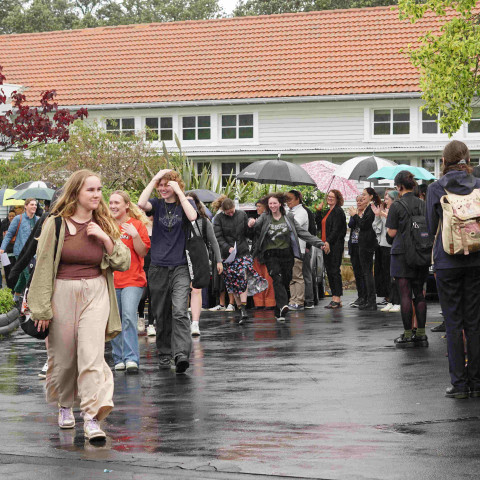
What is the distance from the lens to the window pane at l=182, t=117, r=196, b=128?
33344 millimetres

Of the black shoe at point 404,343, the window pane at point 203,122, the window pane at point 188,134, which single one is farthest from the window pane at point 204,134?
the black shoe at point 404,343

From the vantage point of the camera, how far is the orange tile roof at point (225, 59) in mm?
32125

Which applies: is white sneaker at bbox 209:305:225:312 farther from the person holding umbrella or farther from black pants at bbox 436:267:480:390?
black pants at bbox 436:267:480:390

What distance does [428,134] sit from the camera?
30.7m

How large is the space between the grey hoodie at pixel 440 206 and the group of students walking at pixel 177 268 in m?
0.01

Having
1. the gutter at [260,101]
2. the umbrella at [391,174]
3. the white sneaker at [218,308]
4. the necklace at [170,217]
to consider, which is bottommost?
the white sneaker at [218,308]

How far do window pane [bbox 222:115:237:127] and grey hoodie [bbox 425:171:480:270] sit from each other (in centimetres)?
2431

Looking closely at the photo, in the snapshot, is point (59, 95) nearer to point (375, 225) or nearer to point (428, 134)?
point (428, 134)

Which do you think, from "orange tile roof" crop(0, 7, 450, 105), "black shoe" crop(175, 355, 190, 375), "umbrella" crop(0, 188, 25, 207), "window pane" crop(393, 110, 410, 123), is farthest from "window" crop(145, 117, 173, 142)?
"black shoe" crop(175, 355, 190, 375)

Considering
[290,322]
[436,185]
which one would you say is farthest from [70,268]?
[290,322]

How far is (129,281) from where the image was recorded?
1059 cm

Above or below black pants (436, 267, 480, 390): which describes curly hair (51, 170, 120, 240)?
above

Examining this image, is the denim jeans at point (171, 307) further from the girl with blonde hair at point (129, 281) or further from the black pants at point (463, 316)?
the black pants at point (463, 316)

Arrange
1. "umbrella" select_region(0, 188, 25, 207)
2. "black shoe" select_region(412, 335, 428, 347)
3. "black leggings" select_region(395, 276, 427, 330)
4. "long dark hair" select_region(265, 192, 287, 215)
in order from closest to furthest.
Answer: "black leggings" select_region(395, 276, 427, 330), "black shoe" select_region(412, 335, 428, 347), "long dark hair" select_region(265, 192, 287, 215), "umbrella" select_region(0, 188, 25, 207)
